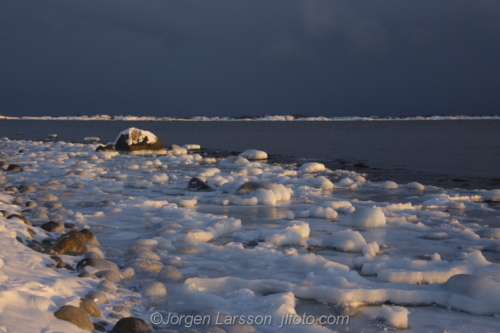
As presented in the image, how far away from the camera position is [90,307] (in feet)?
9.97

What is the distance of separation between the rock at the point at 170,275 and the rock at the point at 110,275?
34 cm

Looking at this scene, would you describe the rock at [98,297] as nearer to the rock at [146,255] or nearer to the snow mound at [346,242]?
the rock at [146,255]

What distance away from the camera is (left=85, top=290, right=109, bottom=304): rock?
129 inches

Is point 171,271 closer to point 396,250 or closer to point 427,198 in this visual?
point 396,250

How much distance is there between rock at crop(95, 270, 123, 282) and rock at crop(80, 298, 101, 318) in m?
0.76

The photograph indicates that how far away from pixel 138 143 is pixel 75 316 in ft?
58.6

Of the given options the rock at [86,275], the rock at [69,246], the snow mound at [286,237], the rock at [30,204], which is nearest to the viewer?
the rock at [86,275]

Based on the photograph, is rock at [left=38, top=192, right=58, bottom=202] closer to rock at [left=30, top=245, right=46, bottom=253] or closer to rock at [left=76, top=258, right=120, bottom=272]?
rock at [left=30, top=245, right=46, bottom=253]

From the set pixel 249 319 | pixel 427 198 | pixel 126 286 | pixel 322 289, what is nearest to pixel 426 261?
pixel 322 289

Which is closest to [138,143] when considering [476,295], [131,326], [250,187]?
[250,187]

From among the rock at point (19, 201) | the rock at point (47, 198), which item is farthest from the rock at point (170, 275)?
the rock at point (47, 198)

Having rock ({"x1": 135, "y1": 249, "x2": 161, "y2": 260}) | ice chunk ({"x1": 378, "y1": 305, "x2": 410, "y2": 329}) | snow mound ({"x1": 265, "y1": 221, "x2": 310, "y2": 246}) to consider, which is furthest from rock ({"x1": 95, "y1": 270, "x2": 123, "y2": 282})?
ice chunk ({"x1": 378, "y1": 305, "x2": 410, "y2": 329})

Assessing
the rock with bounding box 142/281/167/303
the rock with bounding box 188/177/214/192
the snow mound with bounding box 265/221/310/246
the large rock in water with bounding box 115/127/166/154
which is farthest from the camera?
the large rock in water with bounding box 115/127/166/154

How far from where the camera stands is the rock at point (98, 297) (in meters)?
3.27
